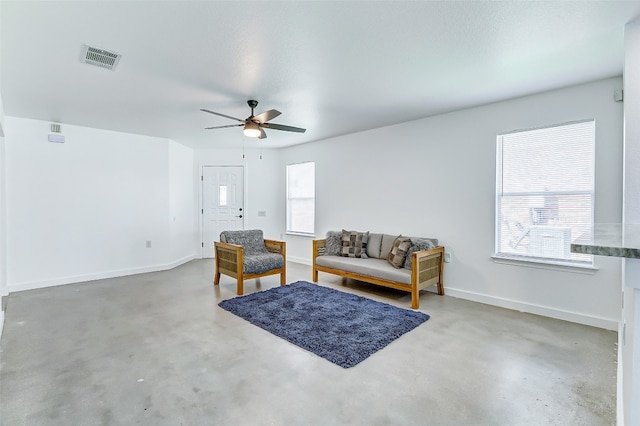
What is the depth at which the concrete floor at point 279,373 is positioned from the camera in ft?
6.22

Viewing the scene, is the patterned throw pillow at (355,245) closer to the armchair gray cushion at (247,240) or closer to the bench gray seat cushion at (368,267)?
the bench gray seat cushion at (368,267)

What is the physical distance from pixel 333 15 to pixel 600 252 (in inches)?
75.4

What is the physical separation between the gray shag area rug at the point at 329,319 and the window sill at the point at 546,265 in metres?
1.23

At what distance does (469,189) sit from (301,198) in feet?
11.4

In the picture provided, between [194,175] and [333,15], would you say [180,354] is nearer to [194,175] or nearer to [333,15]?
[333,15]

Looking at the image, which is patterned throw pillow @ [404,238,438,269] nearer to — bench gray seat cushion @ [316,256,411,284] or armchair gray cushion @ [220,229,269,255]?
bench gray seat cushion @ [316,256,411,284]

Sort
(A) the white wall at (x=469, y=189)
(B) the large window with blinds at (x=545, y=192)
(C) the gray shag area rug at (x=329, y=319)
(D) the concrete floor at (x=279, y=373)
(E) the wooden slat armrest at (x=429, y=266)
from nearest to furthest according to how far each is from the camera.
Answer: (D) the concrete floor at (x=279, y=373)
(C) the gray shag area rug at (x=329, y=319)
(A) the white wall at (x=469, y=189)
(B) the large window with blinds at (x=545, y=192)
(E) the wooden slat armrest at (x=429, y=266)

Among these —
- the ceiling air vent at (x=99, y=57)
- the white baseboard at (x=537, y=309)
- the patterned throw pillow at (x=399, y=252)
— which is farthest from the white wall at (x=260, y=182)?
the ceiling air vent at (x=99, y=57)

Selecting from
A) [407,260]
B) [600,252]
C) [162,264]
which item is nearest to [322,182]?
[407,260]

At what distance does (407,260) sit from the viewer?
13.9 feet

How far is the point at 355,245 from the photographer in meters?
4.97

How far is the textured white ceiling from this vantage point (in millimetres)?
1990

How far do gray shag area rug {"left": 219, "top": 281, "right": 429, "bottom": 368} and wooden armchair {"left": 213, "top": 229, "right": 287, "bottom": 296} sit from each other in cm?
31

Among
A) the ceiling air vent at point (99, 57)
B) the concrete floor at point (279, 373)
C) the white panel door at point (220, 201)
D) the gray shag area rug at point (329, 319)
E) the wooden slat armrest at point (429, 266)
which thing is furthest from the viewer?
the white panel door at point (220, 201)
